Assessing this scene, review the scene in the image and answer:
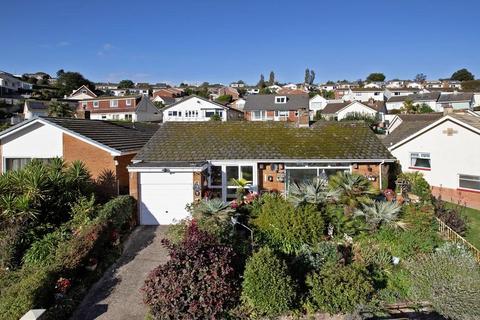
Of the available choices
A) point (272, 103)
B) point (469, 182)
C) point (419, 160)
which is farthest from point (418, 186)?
point (272, 103)

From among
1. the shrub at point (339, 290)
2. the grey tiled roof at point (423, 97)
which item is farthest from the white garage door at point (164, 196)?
the grey tiled roof at point (423, 97)

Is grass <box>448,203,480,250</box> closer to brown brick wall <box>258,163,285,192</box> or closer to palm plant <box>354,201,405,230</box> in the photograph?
palm plant <box>354,201,405,230</box>

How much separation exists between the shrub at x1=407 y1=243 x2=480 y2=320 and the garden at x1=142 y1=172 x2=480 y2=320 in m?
0.03

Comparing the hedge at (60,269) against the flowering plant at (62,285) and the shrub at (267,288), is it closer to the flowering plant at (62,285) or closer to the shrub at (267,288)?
the flowering plant at (62,285)

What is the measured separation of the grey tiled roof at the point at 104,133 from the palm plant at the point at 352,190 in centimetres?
1171

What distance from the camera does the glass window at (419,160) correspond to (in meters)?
24.6

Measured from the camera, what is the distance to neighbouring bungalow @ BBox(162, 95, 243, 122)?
62781 millimetres

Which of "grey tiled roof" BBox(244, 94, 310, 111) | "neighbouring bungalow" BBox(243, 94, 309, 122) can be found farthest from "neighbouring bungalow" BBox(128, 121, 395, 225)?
"grey tiled roof" BBox(244, 94, 310, 111)

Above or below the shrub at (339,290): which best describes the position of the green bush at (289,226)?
above

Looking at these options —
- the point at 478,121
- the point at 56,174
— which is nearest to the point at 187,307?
the point at 56,174

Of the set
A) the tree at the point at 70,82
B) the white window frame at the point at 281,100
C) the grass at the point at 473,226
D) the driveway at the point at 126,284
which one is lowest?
the driveway at the point at 126,284

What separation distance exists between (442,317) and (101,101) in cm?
7030

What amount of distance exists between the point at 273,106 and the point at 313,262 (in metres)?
56.1

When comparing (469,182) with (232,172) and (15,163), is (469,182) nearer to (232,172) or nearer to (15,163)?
(232,172)
